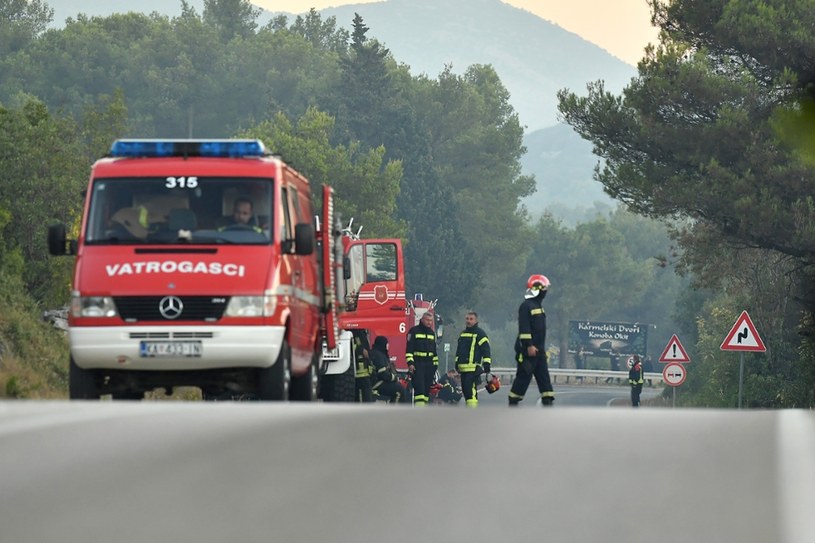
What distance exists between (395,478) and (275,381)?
25.0 ft

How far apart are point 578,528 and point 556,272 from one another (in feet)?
416

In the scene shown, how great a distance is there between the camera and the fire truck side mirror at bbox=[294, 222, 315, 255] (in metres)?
15.1

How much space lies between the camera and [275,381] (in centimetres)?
1496

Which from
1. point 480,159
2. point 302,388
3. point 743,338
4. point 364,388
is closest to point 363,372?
point 364,388

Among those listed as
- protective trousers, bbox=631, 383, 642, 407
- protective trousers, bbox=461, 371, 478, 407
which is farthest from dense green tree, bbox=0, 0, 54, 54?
protective trousers, bbox=461, 371, 478, 407

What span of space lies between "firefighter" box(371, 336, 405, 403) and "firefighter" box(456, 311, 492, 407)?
10.7ft

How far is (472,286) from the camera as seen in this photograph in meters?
86.4

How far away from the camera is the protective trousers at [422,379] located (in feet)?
80.8

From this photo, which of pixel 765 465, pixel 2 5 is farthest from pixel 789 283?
pixel 2 5

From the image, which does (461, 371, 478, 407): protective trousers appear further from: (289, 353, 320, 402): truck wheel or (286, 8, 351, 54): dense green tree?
(286, 8, 351, 54): dense green tree

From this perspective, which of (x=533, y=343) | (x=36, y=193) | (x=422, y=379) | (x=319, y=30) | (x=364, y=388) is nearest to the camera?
(x=533, y=343)

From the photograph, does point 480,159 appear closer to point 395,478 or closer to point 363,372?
point 363,372

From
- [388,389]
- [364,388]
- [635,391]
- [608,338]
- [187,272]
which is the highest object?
[187,272]

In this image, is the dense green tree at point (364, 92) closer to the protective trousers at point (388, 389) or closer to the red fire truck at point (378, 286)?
the red fire truck at point (378, 286)
